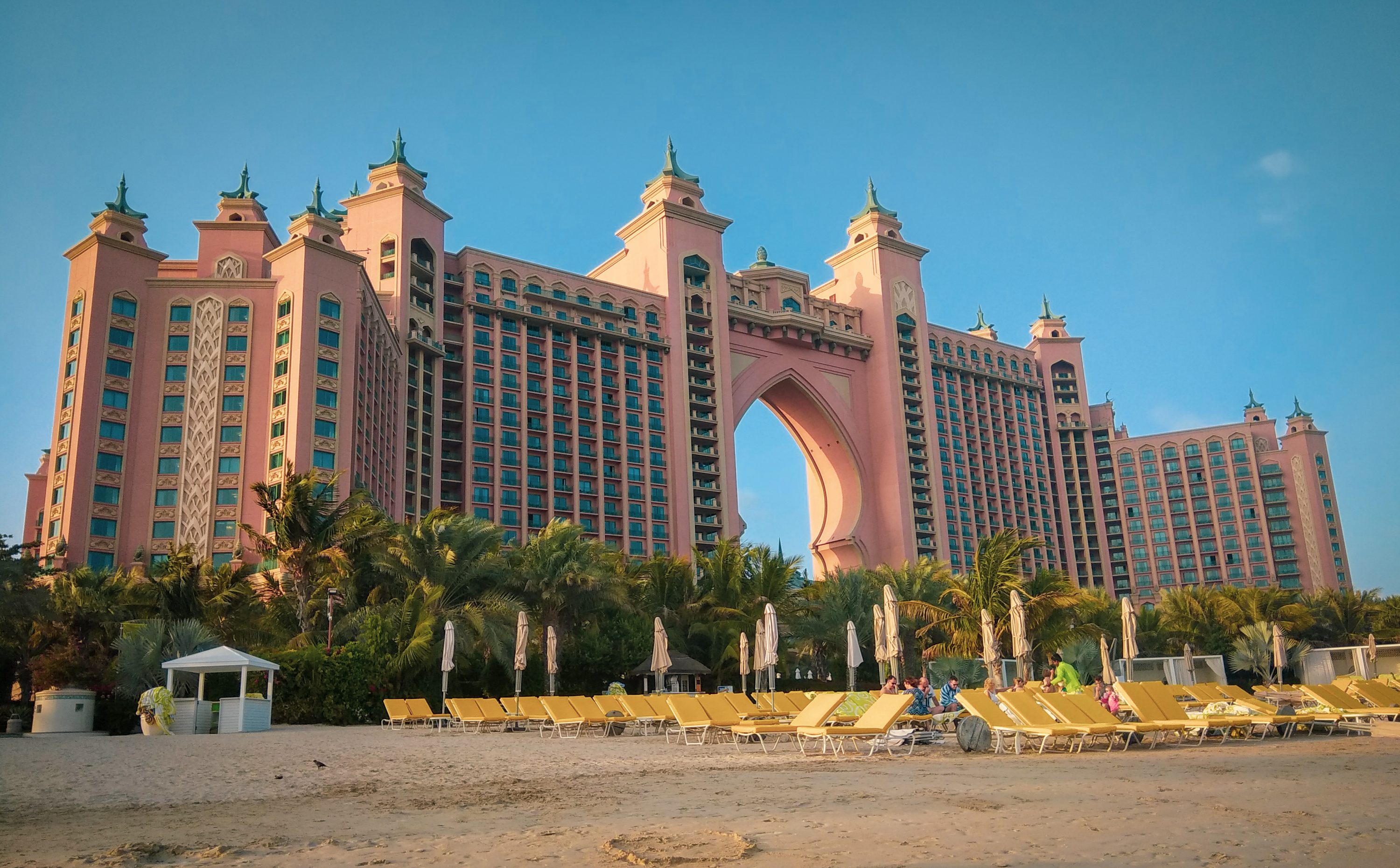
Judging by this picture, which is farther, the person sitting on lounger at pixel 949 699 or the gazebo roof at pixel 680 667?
the gazebo roof at pixel 680 667

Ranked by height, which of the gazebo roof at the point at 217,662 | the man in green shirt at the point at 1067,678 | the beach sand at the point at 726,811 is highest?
the gazebo roof at the point at 217,662

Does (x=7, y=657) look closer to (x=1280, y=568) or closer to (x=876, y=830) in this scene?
(x=876, y=830)

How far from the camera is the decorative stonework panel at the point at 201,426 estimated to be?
45.1 metres

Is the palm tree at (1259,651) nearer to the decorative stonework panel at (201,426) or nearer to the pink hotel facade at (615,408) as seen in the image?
the pink hotel facade at (615,408)

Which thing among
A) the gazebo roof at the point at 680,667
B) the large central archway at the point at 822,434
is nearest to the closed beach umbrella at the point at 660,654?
the gazebo roof at the point at 680,667

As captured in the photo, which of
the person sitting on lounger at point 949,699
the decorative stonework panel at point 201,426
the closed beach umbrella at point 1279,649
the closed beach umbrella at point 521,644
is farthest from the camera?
the decorative stonework panel at point 201,426

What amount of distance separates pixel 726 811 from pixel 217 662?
17.0m

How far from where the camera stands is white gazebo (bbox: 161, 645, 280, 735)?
21.6 meters

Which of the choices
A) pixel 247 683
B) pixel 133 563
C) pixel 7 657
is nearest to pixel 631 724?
pixel 247 683

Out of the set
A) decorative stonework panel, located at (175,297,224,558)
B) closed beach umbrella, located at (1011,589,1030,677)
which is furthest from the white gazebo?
decorative stonework panel, located at (175,297,224,558)

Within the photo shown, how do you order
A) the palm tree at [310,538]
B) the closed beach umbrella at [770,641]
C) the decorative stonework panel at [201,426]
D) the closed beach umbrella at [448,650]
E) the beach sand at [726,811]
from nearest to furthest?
the beach sand at [726,811] → the closed beach umbrella at [770,641] → the closed beach umbrella at [448,650] → the palm tree at [310,538] → the decorative stonework panel at [201,426]

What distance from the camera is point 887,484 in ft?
255

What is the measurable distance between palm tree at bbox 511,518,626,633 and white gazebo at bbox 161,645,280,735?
8192mm

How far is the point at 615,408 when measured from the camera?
69.6 metres
